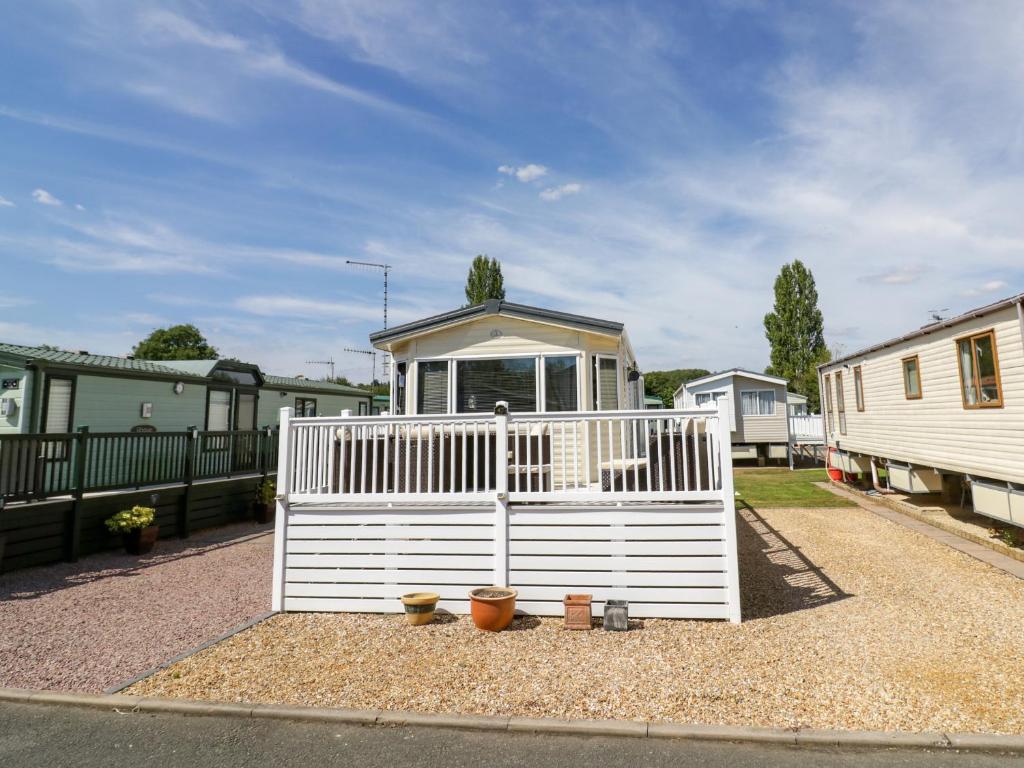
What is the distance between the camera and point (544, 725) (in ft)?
10.0

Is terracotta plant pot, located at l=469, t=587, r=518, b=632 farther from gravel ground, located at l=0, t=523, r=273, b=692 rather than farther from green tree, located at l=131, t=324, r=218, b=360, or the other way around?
green tree, located at l=131, t=324, r=218, b=360

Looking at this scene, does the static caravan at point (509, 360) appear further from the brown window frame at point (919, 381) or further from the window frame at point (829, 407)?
the window frame at point (829, 407)

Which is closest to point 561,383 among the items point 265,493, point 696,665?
point 696,665

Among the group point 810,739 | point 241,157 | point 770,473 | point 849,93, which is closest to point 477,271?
point 770,473

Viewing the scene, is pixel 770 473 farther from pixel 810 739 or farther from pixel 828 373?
pixel 810 739

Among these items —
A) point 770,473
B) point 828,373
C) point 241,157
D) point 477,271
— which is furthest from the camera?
point 477,271

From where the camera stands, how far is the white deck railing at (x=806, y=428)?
22.6 m

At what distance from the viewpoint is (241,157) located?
961cm

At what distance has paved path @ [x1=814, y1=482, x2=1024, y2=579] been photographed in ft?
22.0

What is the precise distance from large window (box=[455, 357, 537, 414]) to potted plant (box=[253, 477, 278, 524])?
5.17 meters

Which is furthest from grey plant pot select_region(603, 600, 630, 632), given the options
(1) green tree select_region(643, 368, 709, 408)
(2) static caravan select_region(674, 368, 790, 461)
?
(1) green tree select_region(643, 368, 709, 408)

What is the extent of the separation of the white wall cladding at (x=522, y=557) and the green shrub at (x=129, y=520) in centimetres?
427

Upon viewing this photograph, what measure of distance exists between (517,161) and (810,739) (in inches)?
426

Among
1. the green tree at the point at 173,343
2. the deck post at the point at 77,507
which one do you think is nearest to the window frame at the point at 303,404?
the deck post at the point at 77,507
